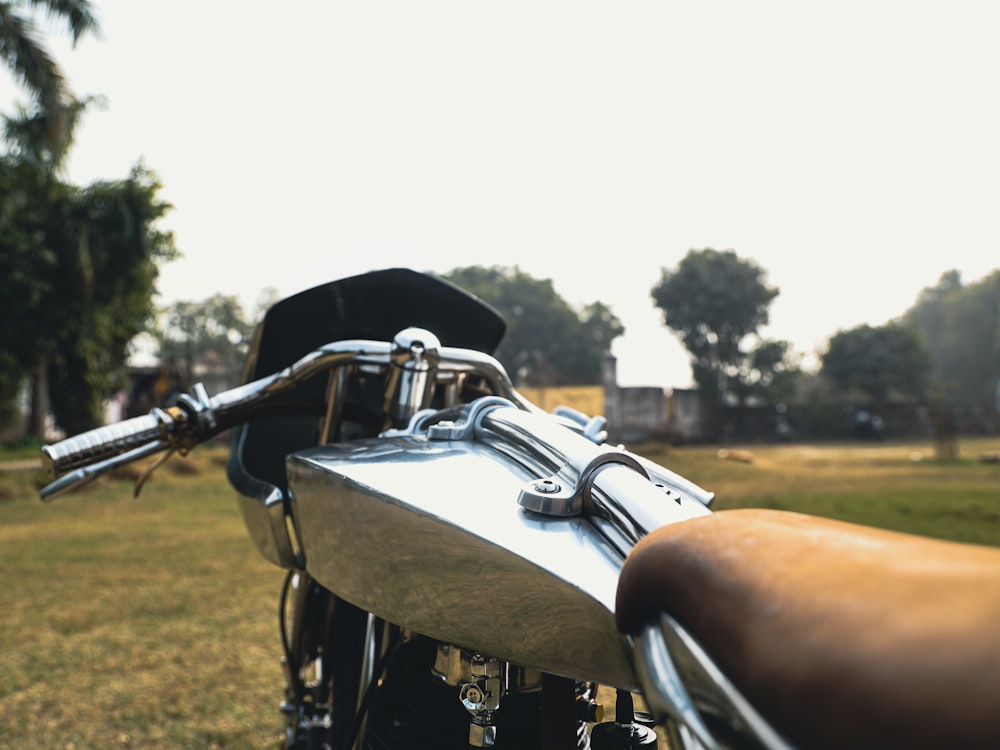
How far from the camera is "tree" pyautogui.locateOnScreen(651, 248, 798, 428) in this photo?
88.1 ft

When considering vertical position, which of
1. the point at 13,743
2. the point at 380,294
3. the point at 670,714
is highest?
the point at 380,294

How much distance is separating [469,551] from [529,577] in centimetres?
6

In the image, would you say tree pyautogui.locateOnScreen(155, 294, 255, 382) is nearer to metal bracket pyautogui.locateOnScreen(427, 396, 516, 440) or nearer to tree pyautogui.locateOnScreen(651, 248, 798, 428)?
tree pyautogui.locateOnScreen(651, 248, 798, 428)

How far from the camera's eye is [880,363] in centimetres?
2669

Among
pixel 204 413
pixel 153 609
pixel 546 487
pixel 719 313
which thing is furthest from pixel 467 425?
pixel 719 313

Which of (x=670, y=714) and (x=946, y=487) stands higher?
(x=670, y=714)

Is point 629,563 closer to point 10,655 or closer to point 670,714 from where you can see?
point 670,714

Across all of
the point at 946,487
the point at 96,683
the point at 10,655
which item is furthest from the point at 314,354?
the point at 946,487

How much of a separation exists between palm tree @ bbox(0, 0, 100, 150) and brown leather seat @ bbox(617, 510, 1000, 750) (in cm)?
1215

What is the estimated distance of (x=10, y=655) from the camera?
9.07 feet

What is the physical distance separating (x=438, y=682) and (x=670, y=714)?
401 mm

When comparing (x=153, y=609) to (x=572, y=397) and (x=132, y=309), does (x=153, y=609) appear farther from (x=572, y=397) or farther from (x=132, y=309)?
(x=132, y=309)

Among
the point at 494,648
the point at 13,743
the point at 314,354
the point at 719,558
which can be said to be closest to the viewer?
the point at 719,558

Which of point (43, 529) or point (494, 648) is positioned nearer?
point (494, 648)
